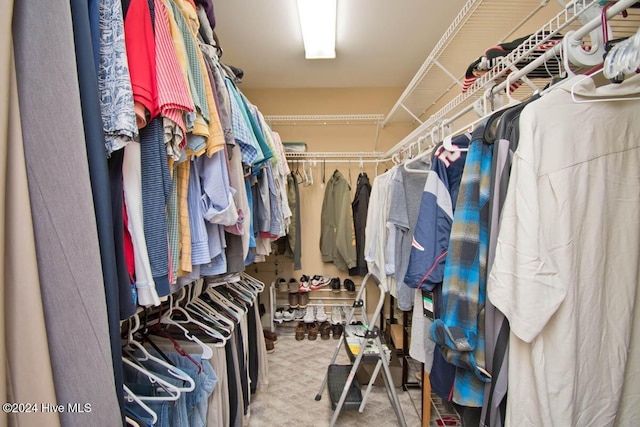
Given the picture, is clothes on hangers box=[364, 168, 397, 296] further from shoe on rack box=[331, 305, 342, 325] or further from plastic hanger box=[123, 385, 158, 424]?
plastic hanger box=[123, 385, 158, 424]

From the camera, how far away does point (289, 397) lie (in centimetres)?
175

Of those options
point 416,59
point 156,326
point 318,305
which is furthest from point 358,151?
point 156,326

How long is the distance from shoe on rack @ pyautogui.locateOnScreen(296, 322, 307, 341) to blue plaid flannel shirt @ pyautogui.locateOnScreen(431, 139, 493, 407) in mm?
2012

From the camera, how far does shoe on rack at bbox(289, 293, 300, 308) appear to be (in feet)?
9.12

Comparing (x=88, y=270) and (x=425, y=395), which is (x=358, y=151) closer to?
(x=425, y=395)

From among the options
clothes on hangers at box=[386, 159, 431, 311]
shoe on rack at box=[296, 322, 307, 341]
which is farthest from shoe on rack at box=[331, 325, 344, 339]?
clothes on hangers at box=[386, 159, 431, 311]

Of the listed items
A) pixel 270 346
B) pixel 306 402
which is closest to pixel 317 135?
pixel 270 346

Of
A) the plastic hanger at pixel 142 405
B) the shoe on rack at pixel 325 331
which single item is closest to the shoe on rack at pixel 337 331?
the shoe on rack at pixel 325 331

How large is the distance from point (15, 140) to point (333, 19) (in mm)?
1927

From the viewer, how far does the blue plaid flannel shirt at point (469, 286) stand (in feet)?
2.34

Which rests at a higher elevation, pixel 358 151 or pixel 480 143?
pixel 358 151

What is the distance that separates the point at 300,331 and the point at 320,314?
25 cm

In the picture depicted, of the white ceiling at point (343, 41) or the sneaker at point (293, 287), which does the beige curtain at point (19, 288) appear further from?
the sneaker at point (293, 287)

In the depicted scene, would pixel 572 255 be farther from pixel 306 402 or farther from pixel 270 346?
pixel 270 346
